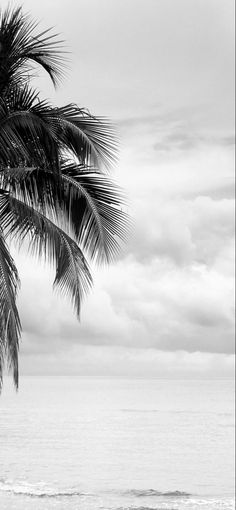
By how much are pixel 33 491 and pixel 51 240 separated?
14481 millimetres

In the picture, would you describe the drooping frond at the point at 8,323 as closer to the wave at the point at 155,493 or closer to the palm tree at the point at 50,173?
the palm tree at the point at 50,173

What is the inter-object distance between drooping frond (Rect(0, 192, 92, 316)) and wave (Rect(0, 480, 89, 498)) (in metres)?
12.3

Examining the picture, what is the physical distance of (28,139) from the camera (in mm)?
12633

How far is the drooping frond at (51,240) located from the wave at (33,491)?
12310 mm

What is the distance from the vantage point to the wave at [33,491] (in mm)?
24047

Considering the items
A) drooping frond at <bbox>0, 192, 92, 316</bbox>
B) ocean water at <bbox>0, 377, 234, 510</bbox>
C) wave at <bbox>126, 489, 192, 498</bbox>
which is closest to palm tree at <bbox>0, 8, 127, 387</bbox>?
drooping frond at <bbox>0, 192, 92, 316</bbox>

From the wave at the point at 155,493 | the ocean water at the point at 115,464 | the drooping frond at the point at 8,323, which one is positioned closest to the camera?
the drooping frond at the point at 8,323

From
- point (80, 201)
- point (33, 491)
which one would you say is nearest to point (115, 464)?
point (33, 491)

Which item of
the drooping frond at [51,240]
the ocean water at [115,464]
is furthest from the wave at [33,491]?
the drooping frond at [51,240]

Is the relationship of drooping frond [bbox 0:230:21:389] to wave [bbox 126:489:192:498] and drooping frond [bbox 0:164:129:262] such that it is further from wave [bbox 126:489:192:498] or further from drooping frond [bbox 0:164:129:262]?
wave [bbox 126:489:192:498]

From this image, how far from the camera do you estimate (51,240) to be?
13031 mm

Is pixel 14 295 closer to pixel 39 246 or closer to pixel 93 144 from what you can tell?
pixel 39 246

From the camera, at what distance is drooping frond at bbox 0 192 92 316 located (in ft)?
42.0

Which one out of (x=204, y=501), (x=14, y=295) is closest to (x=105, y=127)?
(x=14, y=295)
